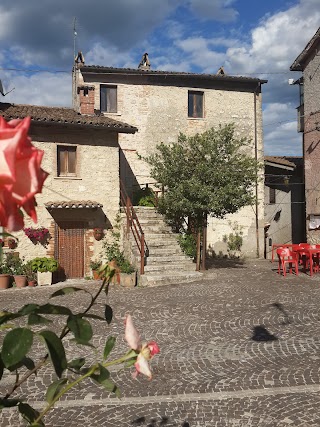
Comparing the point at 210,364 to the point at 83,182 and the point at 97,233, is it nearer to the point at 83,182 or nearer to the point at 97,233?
the point at 97,233

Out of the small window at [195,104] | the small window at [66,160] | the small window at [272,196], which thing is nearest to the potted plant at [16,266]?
the small window at [66,160]

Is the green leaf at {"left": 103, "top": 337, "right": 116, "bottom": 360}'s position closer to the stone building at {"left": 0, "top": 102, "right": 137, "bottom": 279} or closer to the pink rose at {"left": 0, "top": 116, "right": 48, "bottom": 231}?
the pink rose at {"left": 0, "top": 116, "right": 48, "bottom": 231}

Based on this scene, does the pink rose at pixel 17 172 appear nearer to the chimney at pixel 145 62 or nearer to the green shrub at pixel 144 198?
the green shrub at pixel 144 198

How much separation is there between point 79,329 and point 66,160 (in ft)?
47.6

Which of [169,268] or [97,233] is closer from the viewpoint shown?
[169,268]

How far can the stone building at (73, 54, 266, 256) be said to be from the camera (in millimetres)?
19922

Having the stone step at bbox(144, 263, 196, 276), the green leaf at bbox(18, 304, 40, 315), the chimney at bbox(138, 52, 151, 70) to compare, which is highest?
the chimney at bbox(138, 52, 151, 70)

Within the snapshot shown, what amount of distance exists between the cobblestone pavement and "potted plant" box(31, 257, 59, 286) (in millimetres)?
1871

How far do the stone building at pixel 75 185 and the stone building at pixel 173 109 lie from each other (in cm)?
417

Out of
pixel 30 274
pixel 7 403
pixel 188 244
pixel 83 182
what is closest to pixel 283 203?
pixel 188 244

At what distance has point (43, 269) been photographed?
13609 mm

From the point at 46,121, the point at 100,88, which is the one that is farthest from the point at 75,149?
the point at 100,88

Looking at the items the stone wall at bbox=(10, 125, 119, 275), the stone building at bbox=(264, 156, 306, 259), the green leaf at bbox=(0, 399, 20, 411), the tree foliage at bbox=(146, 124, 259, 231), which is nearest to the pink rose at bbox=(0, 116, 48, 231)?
the green leaf at bbox=(0, 399, 20, 411)

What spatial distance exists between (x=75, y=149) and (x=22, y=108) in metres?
3.26
